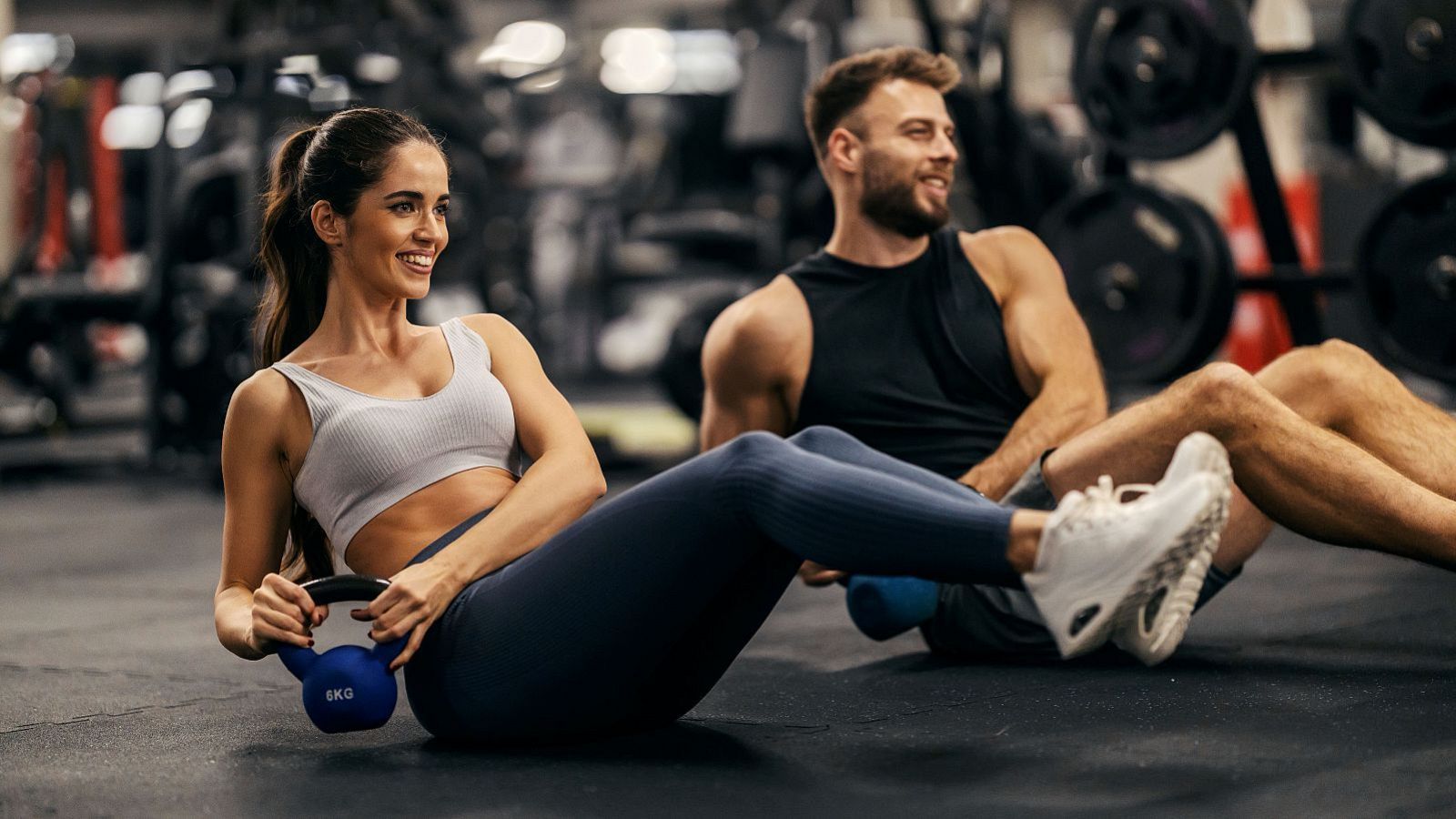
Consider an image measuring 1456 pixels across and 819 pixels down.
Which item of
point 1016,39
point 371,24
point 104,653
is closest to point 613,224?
point 1016,39

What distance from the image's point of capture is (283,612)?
1783 mm

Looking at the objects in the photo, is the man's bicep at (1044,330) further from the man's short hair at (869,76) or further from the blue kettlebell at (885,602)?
the blue kettlebell at (885,602)

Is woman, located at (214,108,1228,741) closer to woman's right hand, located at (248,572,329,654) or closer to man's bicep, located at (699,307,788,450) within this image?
woman's right hand, located at (248,572,329,654)

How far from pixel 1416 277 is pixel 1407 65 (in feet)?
1.61

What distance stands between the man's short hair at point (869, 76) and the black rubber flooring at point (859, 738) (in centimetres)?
92

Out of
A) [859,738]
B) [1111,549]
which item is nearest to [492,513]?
[859,738]

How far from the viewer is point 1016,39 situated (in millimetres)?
12219

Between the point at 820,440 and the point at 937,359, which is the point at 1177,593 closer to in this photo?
the point at 820,440

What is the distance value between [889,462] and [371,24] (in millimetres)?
4417

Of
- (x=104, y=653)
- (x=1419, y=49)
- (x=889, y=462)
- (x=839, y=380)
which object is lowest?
(x=104, y=653)

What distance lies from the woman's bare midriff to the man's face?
1.05 m

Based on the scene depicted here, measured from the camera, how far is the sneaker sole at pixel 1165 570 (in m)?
1.57

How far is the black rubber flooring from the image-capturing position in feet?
5.52

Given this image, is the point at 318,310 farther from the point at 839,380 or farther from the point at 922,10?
the point at 922,10
